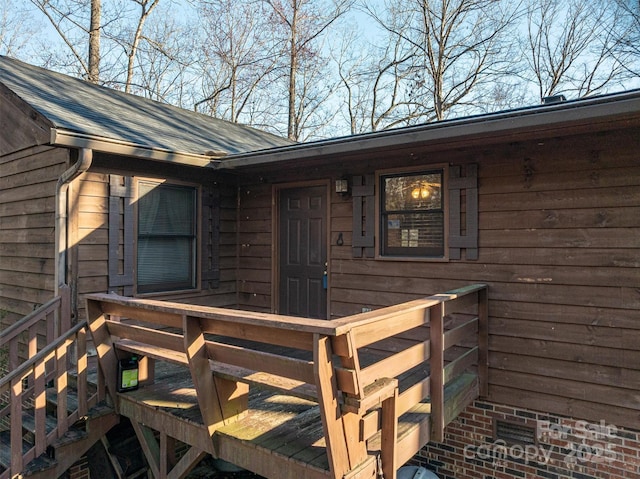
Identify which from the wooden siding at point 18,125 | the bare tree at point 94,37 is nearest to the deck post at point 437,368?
the wooden siding at point 18,125

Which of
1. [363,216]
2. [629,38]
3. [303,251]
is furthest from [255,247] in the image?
[629,38]

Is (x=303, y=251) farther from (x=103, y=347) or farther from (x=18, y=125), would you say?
(x=18, y=125)

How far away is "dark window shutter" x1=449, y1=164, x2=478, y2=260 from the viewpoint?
4039 mm

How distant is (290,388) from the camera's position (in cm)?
252

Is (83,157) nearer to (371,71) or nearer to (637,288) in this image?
(637,288)

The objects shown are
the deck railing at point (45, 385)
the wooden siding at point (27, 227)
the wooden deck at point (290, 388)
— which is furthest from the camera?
the wooden siding at point (27, 227)

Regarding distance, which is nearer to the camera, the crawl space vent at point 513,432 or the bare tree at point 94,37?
the crawl space vent at point 513,432

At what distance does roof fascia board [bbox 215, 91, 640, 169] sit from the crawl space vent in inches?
97.7

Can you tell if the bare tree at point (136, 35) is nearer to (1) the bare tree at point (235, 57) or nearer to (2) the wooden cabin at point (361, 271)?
(1) the bare tree at point (235, 57)

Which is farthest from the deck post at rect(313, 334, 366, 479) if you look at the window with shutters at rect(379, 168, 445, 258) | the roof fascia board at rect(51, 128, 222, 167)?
the roof fascia board at rect(51, 128, 222, 167)

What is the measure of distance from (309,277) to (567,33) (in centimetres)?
1271

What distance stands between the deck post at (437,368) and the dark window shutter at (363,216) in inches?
66.2

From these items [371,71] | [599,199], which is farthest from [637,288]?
[371,71]

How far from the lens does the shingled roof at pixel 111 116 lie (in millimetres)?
4227
